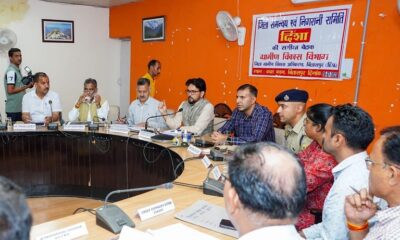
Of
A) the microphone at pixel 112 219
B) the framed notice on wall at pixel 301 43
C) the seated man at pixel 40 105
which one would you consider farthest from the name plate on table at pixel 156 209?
the seated man at pixel 40 105

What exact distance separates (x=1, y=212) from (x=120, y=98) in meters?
6.15

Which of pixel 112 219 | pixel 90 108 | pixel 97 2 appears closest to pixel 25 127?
pixel 90 108

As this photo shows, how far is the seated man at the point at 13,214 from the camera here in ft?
1.51

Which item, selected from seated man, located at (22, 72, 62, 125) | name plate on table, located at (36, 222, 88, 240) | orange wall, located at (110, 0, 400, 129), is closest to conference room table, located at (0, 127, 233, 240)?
seated man, located at (22, 72, 62, 125)

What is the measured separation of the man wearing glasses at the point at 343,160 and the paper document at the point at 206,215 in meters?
Answer: 0.41

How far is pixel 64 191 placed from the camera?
3.26 m

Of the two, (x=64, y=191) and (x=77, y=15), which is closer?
(x=64, y=191)

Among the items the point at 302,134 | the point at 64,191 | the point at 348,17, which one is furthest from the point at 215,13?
the point at 64,191

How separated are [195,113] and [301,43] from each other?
53.0 inches

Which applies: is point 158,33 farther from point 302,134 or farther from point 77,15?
point 302,134

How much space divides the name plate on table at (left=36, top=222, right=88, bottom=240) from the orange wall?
8.65ft

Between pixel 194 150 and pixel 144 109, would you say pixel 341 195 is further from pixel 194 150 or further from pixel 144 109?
pixel 144 109

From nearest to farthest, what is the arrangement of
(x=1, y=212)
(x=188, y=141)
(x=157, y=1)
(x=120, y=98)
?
(x=1, y=212), (x=188, y=141), (x=157, y=1), (x=120, y=98)

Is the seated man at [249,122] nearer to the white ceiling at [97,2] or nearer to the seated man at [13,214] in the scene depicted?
the seated man at [13,214]
